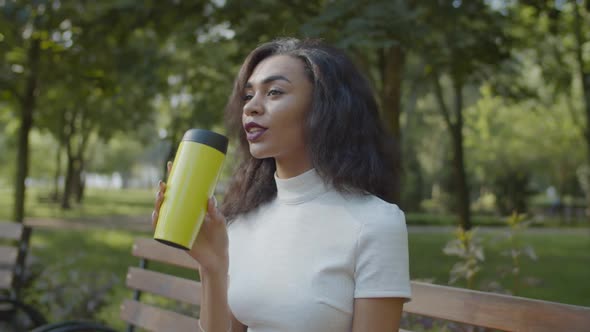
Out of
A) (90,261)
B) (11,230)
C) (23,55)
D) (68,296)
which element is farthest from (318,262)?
(90,261)

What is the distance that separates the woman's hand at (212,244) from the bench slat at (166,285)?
1191 millimetres

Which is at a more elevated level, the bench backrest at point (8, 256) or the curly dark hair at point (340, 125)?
the curly dark hair at point (340, 125)

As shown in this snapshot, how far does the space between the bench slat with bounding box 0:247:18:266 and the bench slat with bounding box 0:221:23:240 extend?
0.12 m

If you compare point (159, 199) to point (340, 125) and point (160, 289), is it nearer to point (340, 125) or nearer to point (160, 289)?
point (340, 125)

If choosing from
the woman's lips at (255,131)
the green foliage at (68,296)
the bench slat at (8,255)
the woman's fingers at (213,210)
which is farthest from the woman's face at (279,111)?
the green foliage at (68,296)

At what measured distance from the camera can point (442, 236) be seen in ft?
52.8

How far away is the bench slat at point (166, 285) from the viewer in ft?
10.1

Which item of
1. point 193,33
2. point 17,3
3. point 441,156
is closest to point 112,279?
point 17,3

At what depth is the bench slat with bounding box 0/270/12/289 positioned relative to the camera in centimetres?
448

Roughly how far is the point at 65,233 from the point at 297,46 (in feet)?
46.6

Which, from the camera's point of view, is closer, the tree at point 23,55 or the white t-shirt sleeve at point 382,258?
the white t-shirt sleeve at point 382,258

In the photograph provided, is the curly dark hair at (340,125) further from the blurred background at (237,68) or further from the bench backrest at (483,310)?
the bench backrest at (483,310)

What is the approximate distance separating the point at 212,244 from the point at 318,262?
31 centimetres

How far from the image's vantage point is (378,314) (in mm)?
1802
